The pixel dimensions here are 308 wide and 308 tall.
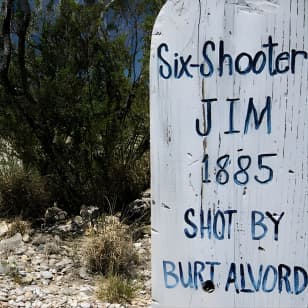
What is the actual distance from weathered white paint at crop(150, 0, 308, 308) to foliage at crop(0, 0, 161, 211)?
333cm

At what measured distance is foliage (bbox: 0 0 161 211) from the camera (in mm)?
5449

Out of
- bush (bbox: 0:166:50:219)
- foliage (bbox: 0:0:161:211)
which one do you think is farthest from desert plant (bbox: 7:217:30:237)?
foliage (bbox: 0:0:161:211)

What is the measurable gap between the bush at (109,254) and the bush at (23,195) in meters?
1.71

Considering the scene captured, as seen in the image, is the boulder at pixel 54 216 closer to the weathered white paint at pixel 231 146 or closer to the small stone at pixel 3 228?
the small stone at pixel 3 228

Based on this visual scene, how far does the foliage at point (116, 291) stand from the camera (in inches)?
149

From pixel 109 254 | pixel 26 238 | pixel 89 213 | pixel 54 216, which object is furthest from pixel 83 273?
pixel 54 216

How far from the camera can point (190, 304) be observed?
2186mm

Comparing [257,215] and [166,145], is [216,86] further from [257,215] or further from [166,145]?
[257,215]

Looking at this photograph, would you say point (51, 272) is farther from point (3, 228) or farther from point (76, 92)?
point (76, 92)

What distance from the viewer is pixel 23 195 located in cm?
598

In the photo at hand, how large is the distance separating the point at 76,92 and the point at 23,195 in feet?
4.42

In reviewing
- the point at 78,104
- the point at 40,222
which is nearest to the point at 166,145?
the point at 78,104

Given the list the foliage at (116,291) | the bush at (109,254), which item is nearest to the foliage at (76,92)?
the bush at (109,254)

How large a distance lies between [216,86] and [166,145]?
291 millimetres
